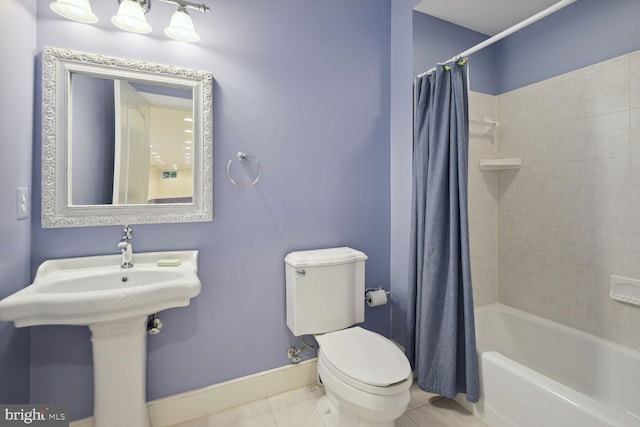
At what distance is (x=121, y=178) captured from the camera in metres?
1.44

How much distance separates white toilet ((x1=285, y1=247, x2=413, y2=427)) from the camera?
3.95 ft

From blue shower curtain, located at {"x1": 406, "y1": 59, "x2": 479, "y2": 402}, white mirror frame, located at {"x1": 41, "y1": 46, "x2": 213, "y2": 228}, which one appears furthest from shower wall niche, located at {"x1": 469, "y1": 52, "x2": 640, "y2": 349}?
white mirror frame, located at {"x1": 41, "y1": 46, "x2": 213, "y2": 228}

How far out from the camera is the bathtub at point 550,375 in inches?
44.8

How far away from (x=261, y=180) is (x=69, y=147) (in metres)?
0.90

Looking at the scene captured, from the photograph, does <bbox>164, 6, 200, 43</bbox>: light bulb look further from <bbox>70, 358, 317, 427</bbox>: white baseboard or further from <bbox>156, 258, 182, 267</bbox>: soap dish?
<bbox>70, 358, 317, 427</bbox>: white baseboard

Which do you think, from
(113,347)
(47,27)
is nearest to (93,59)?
(47,27)

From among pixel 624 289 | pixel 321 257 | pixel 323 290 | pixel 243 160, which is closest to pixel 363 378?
pixel 323 290

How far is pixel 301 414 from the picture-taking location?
159cm

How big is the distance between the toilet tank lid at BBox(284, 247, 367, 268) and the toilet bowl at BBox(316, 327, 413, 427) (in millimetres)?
391

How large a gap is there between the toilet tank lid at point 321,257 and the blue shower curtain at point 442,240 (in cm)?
38

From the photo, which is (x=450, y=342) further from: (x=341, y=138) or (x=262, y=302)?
(x=341, y=138)

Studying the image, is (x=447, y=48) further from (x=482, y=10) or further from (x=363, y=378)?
(x=363, y=378)

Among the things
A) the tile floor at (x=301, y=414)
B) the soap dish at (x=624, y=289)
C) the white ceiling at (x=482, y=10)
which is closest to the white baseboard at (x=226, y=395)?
the tile floor at (x=301, y=414)

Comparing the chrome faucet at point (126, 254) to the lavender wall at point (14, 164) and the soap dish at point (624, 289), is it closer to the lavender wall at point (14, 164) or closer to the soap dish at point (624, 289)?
the lavender wall at point (14, 164)
